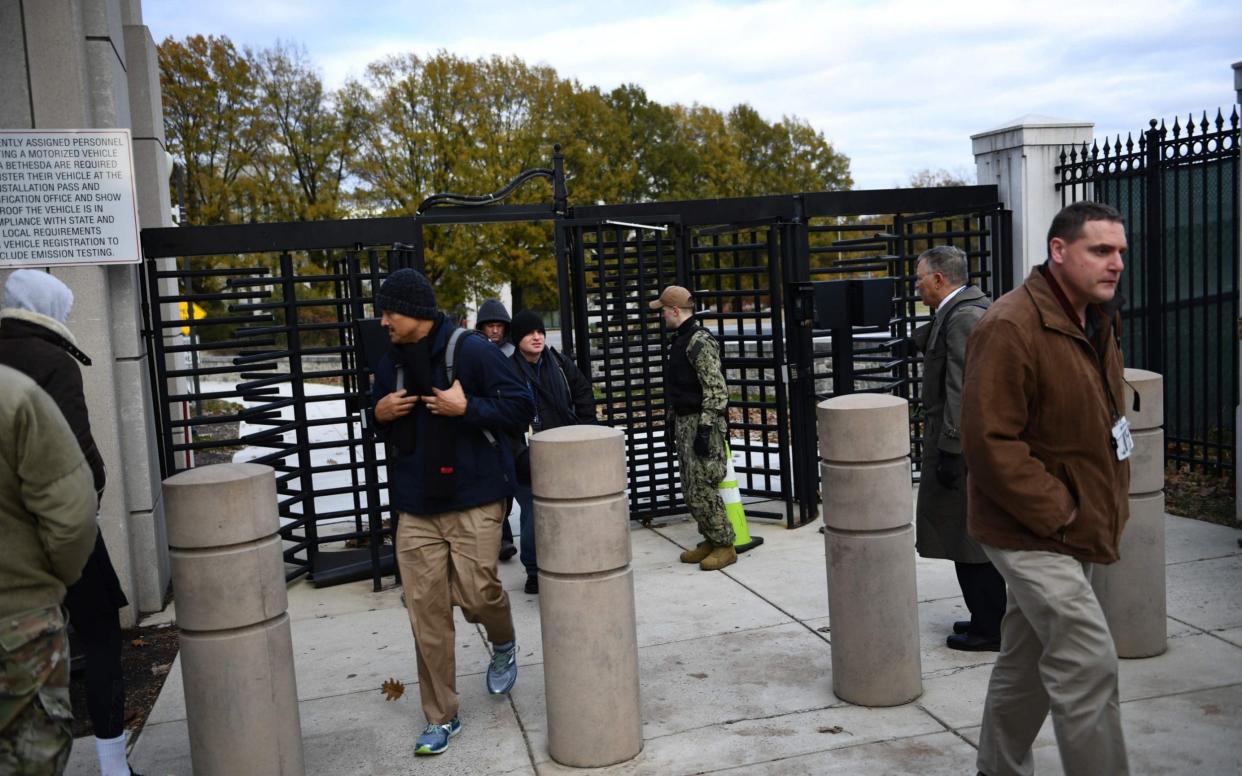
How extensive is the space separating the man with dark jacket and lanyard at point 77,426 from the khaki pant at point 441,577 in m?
1.26

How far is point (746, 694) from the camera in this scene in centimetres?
561

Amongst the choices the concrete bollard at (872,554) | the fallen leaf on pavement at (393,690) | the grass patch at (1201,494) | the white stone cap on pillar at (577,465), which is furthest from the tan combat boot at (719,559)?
the grass patch at (1201,494)

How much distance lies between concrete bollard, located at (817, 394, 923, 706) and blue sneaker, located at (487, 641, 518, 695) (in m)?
1.66

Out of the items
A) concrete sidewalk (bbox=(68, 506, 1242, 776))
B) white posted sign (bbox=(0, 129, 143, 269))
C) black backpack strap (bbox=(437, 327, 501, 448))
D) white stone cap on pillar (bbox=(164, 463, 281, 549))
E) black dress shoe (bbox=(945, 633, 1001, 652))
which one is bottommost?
concrete sidewalk (bbox=(68, 506, 1242, 776))

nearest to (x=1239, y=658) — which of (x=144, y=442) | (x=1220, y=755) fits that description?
(x=1220, y=755)

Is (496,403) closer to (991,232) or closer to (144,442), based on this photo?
(144,442)

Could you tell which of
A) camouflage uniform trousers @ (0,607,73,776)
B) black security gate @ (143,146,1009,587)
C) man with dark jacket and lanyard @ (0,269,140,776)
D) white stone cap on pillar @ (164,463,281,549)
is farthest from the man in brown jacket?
black security gate @ (143,146,1009,587)

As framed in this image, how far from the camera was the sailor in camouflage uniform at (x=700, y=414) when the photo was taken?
25.9 ft

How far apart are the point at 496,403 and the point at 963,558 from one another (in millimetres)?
2642

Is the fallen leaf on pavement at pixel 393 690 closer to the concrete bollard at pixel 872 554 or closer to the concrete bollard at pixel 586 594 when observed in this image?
the concrete bollard at pixel 586 594

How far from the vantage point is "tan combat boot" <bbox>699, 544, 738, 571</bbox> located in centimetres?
810

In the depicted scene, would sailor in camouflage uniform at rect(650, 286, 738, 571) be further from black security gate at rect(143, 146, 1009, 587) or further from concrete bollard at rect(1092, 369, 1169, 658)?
concrete bollard at rect(1092, 369, 1169, 658)

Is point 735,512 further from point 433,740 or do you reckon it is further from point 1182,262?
point 1182,262

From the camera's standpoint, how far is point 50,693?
3.42 m
